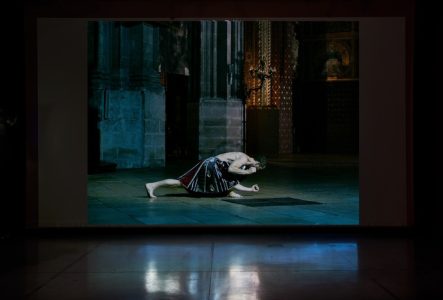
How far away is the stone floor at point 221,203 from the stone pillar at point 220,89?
3.42m

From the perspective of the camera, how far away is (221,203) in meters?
10.8

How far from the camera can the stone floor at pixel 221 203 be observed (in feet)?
28.9

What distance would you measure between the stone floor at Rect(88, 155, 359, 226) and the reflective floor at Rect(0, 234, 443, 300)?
0.95 m

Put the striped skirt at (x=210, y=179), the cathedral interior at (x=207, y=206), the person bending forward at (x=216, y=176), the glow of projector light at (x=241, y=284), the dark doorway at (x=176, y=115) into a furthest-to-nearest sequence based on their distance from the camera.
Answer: the dark doorway at (x=176, y=115)
the striped skirt at (x=210, y=179)
the person bending forward at (x=216, y=176)
the cathedral interior at (x=207, y=206)
the glow of projector light at (x=241, y=284)

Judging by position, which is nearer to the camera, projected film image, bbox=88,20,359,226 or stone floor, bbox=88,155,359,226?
stone floor, bbox=88,155,359,226

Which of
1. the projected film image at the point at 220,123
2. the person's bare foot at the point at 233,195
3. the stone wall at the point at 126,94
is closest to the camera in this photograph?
the projected film image at the point at 220,123

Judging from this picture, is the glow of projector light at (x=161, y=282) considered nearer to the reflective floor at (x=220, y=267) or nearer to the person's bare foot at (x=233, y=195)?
the reflective floor at (x=220, y=267)

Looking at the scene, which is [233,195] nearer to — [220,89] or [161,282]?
[161,282]

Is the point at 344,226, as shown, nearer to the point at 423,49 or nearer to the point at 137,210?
the point at 423,49

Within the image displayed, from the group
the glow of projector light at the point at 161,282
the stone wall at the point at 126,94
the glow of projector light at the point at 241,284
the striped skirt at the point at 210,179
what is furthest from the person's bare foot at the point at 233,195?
the stone wall at the point at 126,94

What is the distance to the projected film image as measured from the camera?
10648 millimetres

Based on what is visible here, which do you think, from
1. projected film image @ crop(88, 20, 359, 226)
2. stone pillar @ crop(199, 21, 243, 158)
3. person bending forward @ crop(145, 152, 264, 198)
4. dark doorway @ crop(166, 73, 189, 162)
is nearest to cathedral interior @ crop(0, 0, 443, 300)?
projected film image @ crop(88, 20, 359, 226)

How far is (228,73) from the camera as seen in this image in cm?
2025

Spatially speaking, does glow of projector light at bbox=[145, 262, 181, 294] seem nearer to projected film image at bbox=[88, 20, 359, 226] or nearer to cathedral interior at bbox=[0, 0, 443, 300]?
cathedral interior at bbox=[0, 0, 443, 300]
